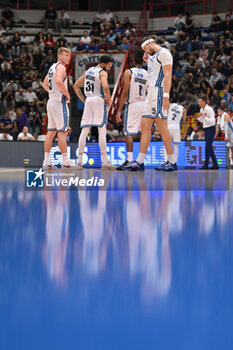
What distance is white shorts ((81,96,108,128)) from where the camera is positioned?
23.3ft

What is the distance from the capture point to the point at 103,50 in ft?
59.7

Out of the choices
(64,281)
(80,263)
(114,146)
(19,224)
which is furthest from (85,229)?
(114,146)

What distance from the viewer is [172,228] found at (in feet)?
6.10

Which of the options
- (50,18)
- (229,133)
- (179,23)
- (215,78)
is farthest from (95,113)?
(50,18)

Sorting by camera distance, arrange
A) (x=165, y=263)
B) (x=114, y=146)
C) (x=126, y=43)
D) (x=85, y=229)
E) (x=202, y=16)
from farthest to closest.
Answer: (x=202, y=16) < (x=126, y=43) < (x=114, y=146) < (x=85, y=229) < (x=165, y=263)

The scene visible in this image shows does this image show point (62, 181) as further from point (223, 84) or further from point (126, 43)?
point (126, 43)

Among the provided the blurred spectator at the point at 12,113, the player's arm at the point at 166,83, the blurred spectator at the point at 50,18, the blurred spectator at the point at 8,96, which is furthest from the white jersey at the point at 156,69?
the blurred spectator at the point at 50,18

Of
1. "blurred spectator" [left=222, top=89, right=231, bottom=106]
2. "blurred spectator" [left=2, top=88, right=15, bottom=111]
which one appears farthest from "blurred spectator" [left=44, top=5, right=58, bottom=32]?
"blurred spectator" [left=222, top=89, right=231, bottom=106]

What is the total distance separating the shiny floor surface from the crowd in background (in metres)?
12.1

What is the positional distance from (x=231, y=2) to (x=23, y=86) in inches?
400

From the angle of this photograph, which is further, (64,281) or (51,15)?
(51,15)

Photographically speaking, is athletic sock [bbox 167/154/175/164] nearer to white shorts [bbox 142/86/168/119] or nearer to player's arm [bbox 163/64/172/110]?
white shorts [bbox 142/86/168/119]

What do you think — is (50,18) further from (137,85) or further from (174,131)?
(137,85)

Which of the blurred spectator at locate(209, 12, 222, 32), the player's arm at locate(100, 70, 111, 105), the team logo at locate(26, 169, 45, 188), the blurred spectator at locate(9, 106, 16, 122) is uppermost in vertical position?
the blurred spectator at locate(209, 12, 222, 32)
